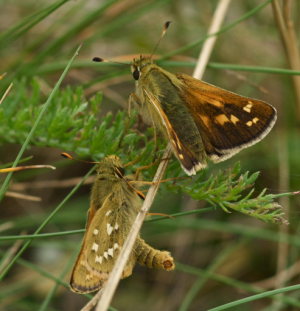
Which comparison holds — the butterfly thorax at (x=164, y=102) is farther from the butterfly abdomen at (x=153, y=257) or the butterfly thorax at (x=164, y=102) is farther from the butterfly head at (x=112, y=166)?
the butterfly abdomen at (x=153, y=257)

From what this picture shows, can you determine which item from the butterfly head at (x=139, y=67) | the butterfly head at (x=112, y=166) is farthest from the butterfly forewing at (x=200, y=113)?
Result: the butterfly head at (x=112, y=166)

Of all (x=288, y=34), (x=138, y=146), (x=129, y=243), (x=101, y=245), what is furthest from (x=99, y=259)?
(x=288, y=34)

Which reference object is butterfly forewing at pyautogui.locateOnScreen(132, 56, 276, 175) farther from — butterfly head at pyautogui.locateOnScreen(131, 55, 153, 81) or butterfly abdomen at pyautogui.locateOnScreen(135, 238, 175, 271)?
butterfly abdomen at pyautogui.locateOnScreen(135, 238, 175, 271)

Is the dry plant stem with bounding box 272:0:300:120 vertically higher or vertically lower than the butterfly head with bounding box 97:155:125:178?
higher

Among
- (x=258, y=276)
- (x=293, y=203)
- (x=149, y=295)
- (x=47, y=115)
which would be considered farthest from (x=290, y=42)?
(x=149, y=295)

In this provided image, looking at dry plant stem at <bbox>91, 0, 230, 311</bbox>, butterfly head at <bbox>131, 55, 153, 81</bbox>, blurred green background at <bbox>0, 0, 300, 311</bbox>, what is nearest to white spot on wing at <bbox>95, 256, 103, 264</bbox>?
dry plant stem at <bbox>91, 0, 230, 311</bbox>

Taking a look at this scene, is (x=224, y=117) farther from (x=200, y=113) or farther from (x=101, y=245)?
(x=101, y=245)
